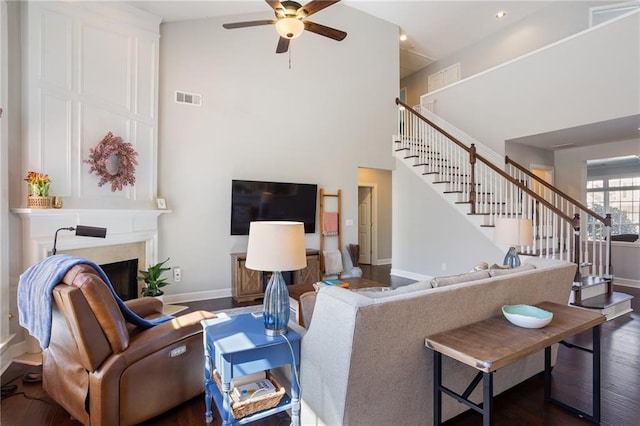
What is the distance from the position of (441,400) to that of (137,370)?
1.84 meters

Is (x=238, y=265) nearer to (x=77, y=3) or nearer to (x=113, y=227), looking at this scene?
(x=113, y=227)

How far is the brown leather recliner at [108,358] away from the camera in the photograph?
175cm

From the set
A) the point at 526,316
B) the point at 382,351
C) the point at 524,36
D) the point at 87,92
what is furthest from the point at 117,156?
the point at 524,36

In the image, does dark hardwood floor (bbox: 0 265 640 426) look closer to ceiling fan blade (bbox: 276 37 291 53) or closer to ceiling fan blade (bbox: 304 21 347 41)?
ceiling fan blade (bbox: 304 21 347 41)

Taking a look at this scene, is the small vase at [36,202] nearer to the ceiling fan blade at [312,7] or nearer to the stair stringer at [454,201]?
the ceiling fan blade at [312,7]

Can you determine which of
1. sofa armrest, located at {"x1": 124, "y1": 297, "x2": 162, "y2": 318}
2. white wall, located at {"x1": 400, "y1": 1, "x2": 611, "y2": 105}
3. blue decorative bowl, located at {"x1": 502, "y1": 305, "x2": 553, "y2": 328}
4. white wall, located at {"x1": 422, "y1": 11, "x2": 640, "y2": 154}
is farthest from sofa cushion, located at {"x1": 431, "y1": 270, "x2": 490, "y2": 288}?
white wall, located at {"x1": 400, "y1": 1, "x2": 611, "y2": 105}

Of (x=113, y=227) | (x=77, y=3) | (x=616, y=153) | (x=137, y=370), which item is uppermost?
(x=77, y=3)

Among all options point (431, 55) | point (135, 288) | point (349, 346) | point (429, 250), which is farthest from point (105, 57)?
point (431, 55)

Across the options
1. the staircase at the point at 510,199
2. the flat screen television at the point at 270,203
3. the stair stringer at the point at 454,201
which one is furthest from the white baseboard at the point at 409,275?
the flat screen television at the point at 270,203

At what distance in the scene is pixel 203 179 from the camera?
4.80 m

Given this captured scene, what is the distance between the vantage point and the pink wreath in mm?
3596

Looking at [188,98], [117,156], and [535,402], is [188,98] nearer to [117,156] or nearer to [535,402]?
[117,156]

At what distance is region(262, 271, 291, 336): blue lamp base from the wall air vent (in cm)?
385

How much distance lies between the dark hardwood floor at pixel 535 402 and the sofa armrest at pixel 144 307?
76 cm
